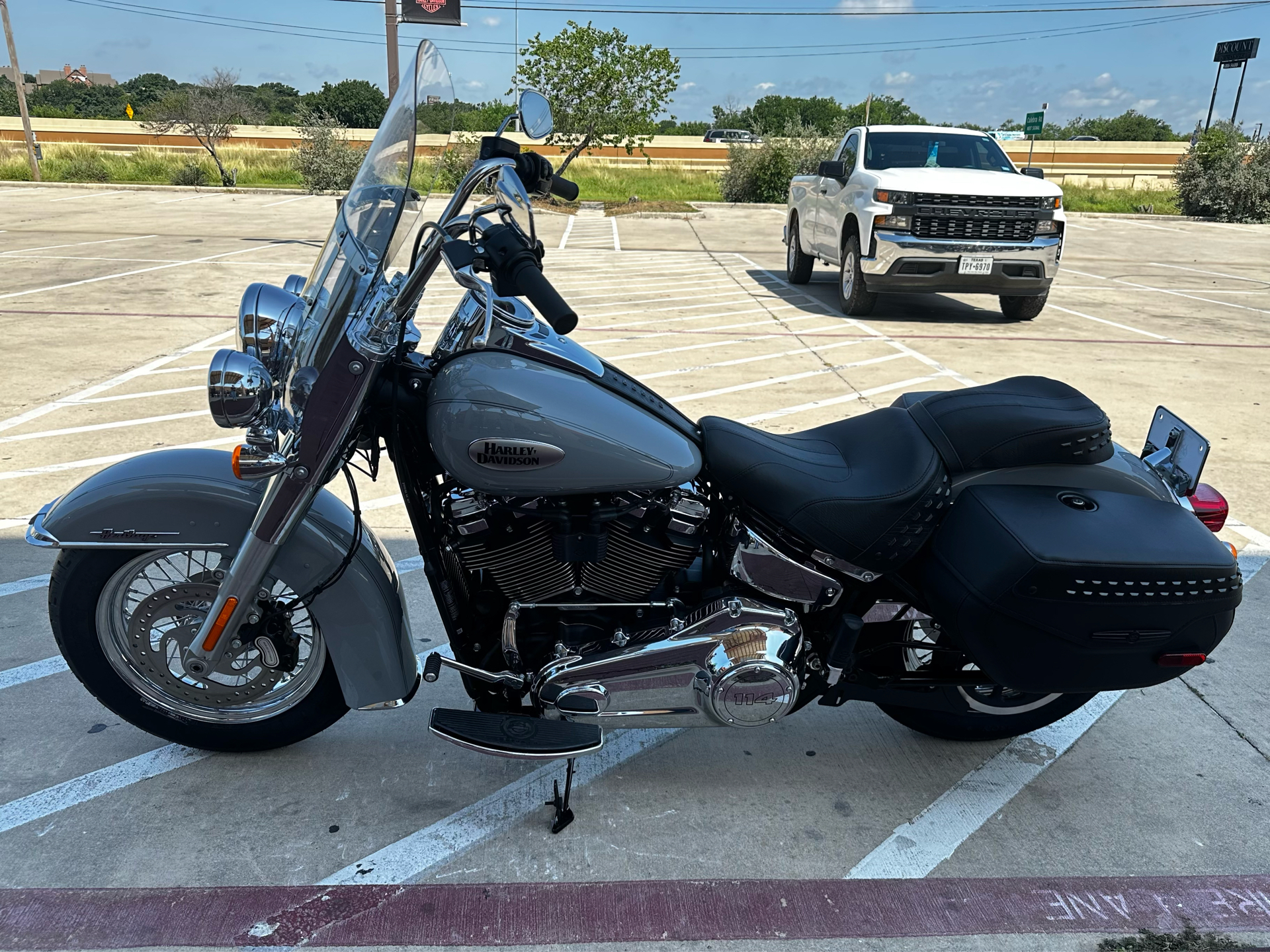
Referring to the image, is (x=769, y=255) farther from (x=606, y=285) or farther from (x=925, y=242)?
(x=925, y=242)

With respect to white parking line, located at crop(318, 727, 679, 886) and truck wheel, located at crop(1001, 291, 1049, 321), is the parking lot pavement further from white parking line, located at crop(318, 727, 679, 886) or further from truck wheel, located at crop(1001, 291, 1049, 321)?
truck wheel, located at crop(1001, 291, 1049, 321)

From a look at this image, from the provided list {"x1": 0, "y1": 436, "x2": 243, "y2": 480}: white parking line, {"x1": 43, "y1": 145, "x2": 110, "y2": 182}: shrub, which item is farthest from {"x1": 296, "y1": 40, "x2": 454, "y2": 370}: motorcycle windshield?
{"x1": 43, "y1": 145, "x2": 110, "y2": 182}: shrub

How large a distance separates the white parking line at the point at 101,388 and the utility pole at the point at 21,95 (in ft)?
75.3

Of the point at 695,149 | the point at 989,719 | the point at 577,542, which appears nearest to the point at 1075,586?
the point at 989,719

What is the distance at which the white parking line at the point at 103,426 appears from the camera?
16.9 ft

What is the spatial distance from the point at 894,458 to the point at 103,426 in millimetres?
4872

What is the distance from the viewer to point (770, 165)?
2400 cm

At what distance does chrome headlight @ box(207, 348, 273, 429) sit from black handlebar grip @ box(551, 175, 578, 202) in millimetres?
747

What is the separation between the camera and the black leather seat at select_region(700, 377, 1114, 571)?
219 centimetres

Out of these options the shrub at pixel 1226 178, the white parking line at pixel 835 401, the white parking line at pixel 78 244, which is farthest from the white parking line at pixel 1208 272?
the white parking line at pixel 78 244

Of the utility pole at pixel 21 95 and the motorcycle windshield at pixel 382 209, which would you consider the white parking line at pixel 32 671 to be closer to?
the motorcycle windshield at pixel 382 209

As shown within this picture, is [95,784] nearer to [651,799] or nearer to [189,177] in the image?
[651,799]

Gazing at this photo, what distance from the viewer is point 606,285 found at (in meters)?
11.0

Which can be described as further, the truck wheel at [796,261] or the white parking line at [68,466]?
the truck wheel at [796,261]
